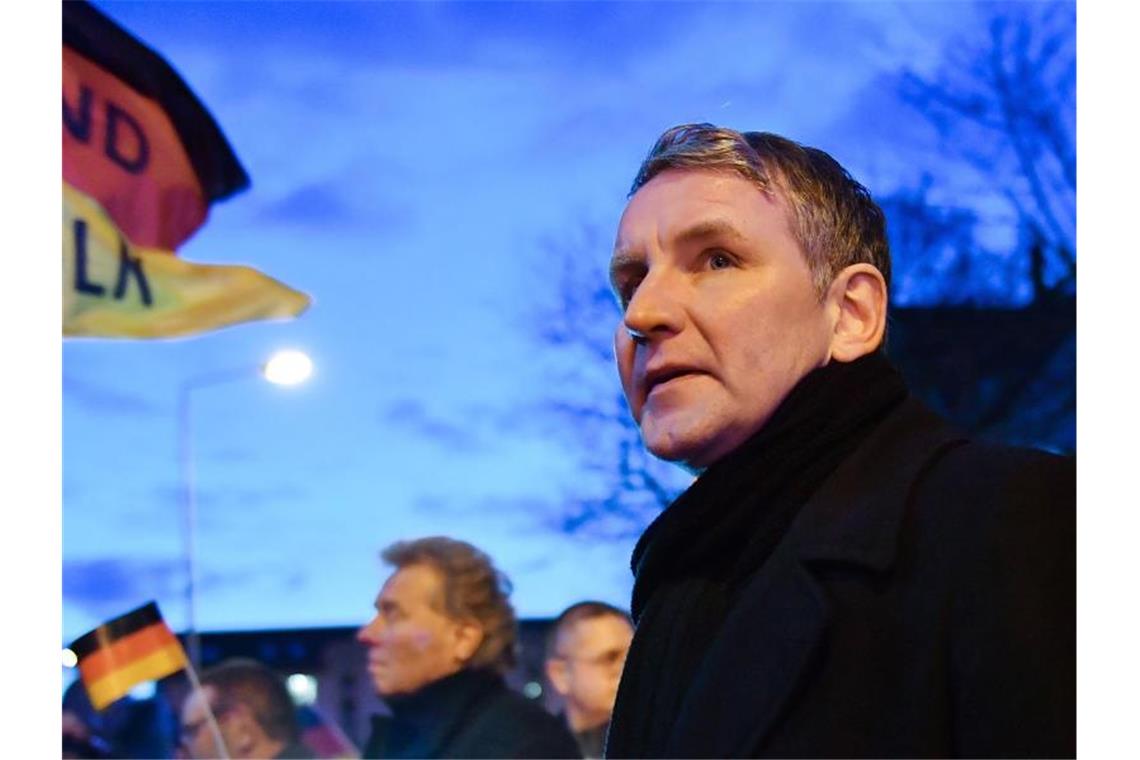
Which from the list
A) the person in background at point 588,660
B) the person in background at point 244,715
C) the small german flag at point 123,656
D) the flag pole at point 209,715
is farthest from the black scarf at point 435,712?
the small german flag at point 123,656

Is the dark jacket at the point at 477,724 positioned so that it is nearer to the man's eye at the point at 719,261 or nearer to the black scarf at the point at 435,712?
the black scarf at the point at 435,712

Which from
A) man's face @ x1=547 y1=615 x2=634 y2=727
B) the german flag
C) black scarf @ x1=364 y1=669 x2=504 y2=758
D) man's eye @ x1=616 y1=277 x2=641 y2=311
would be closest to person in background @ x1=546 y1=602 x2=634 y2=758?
man's face @ x1=547 y1=615 x2=634 y2=727

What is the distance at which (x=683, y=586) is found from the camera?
3.48 feet

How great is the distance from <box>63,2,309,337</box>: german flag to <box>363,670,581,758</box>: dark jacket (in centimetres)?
214

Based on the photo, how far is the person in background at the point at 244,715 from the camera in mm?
3836

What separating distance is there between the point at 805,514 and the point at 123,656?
3608 millimetres

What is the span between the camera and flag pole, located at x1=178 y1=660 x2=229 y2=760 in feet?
12.6

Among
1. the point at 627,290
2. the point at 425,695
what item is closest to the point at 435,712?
the point at 425,695

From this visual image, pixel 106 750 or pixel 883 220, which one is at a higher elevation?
pixel 883 220

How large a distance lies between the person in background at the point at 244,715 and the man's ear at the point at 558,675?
2.38 ft

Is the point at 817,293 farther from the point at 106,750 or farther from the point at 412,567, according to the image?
the point at 106,750

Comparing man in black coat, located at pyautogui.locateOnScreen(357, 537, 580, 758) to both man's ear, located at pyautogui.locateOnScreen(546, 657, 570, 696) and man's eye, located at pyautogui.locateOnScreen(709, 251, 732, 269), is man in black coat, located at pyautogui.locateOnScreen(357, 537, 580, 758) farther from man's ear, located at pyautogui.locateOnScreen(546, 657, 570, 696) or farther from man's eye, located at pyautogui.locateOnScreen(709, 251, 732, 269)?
man's eye, located at pyautogui.locateOnScreen(709, 251, 732, 269)
